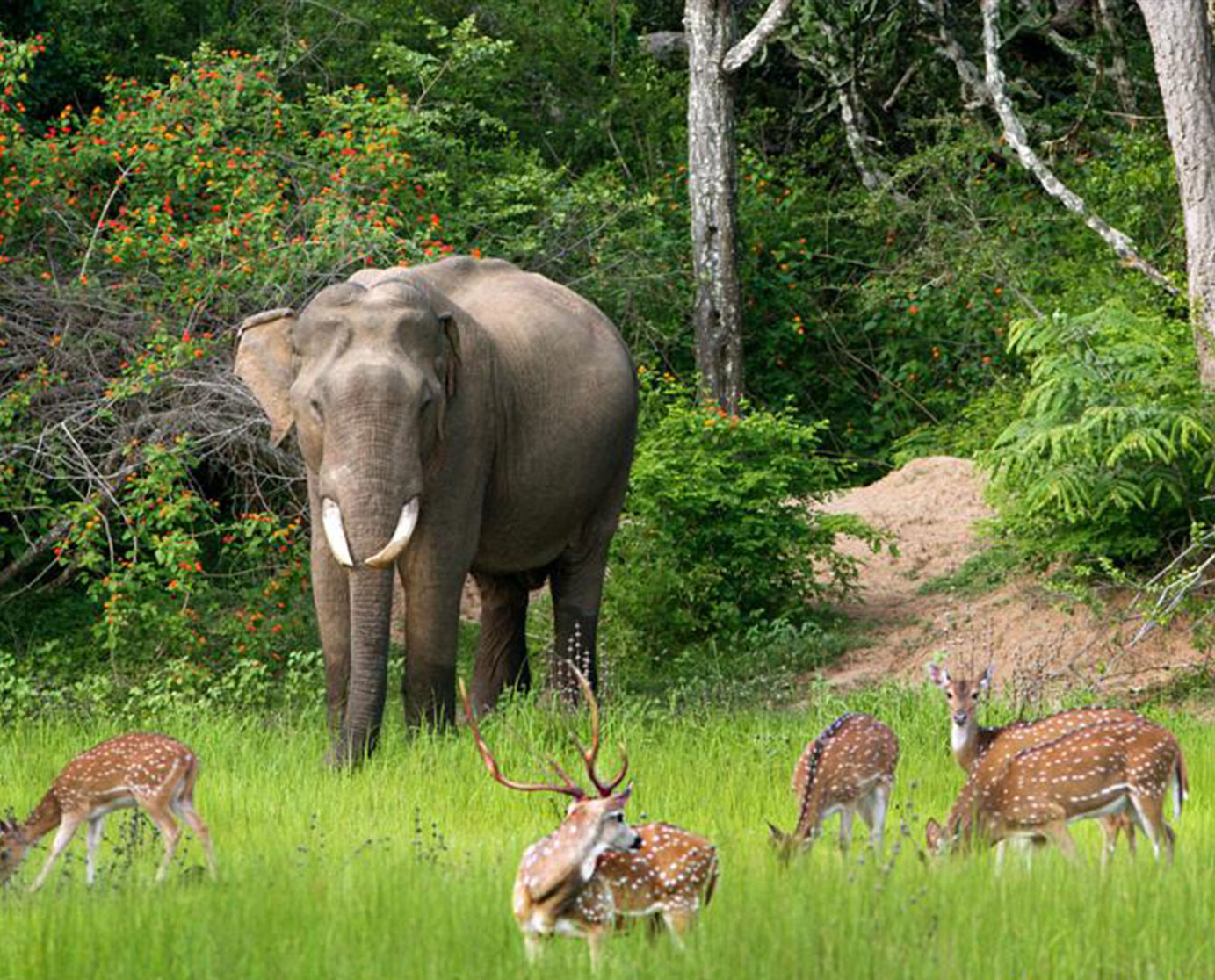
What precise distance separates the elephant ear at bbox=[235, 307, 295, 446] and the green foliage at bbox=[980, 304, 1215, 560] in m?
4.82

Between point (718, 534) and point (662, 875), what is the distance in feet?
30.5

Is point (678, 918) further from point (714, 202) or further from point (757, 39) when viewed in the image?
point (714, 202)

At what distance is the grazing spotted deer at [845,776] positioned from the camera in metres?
7.89

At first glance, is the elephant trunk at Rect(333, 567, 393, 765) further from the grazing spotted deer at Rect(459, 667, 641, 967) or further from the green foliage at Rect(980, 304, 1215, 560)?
the green foliage at Rect(980, 304, 1215, 560)

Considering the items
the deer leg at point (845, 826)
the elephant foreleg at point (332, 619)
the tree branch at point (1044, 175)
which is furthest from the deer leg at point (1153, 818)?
the tree branch at point (1044, 175)

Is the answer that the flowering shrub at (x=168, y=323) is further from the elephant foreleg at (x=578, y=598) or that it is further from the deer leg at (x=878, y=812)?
the deer leg at (x=878, y=812)

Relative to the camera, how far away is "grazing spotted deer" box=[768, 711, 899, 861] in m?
7.89

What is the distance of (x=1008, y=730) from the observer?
8.53 meters

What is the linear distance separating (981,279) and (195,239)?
8463 millimetres

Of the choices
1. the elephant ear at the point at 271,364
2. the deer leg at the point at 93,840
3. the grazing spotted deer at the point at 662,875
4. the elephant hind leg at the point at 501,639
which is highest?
the elephant ear at the point at 271,364

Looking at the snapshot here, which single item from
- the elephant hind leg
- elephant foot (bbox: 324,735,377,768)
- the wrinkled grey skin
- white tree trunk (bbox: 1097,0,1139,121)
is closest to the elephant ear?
the wrinkled grey skin

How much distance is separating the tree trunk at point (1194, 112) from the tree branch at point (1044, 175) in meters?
0.30

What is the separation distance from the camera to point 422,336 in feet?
37.2

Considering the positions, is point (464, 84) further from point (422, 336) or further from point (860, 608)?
point (422, 336)
